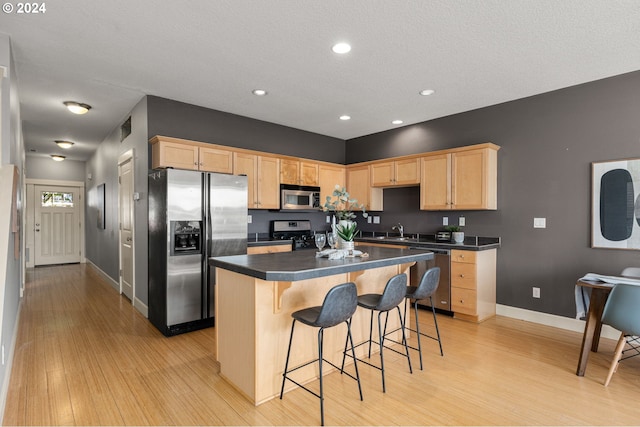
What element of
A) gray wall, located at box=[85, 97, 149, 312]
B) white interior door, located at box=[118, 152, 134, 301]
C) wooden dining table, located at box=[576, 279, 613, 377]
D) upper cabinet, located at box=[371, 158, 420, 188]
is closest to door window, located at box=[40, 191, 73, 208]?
gray wall, located at box=[85, 97, 149, 312]

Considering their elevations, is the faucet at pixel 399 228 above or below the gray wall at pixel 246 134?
below

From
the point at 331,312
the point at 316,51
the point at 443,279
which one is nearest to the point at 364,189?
the point at 443,279

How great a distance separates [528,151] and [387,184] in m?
1.96

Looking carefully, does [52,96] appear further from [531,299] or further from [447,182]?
[531,299]

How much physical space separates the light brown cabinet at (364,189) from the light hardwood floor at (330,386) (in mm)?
2498

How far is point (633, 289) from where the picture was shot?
241 centimetres

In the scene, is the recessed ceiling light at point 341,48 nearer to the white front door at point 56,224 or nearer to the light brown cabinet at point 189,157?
the light brown cabinet at point 189,157

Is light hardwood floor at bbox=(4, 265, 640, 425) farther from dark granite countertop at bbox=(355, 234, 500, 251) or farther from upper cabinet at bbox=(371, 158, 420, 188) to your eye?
upper cabinet at bbox=(371, 158, 420, 188)

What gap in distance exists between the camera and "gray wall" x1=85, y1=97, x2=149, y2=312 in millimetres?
4254

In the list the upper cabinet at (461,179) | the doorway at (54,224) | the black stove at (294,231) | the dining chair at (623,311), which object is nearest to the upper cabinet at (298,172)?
the black stove at (294,231)

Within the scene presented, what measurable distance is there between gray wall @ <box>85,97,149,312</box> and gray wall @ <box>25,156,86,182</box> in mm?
286

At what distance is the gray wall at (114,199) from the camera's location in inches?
167

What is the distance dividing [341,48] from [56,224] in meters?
8.85

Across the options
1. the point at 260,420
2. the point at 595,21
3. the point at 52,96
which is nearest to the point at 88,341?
the point at 260,420
